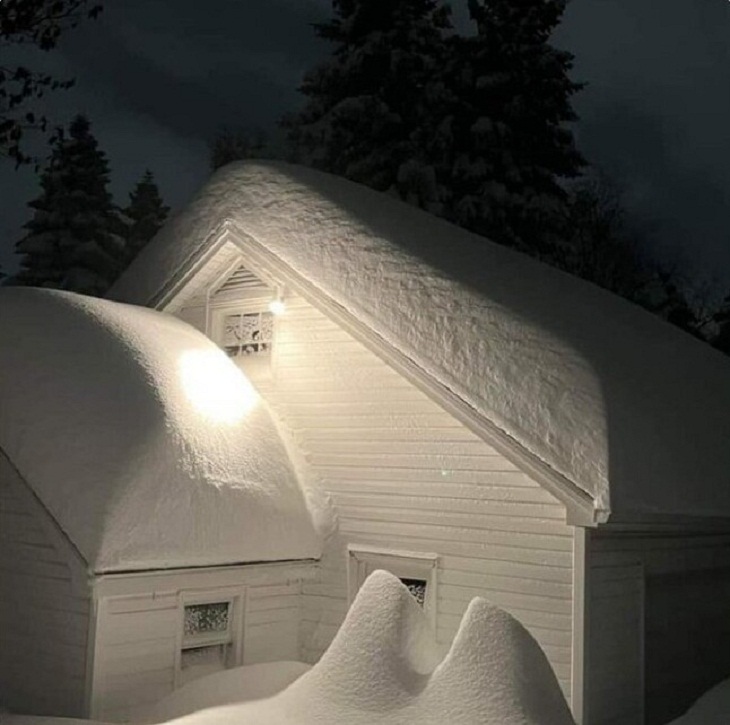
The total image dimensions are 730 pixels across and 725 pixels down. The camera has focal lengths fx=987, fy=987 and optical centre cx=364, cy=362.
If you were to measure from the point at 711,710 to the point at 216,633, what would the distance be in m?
5.43

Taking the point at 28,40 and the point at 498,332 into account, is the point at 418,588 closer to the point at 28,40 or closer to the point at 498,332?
the point at 498,332

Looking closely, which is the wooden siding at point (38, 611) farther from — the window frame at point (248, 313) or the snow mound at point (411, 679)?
the window frame at point (248, 313)

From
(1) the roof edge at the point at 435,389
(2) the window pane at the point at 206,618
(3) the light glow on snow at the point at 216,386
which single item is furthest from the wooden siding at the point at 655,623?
(3) the light glow on snow at the point at 216,386

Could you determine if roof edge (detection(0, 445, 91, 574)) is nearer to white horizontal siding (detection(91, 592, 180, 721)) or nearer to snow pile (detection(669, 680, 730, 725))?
white horizontal siding (detection(91, 592, 180, 721))

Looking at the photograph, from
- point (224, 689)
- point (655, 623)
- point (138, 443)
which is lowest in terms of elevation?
point (224, 689)

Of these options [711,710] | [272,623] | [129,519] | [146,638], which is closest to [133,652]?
[146,638]

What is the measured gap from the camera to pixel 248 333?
1333 cm

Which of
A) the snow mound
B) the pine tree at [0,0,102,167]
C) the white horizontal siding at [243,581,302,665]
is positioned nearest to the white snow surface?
the snow mound

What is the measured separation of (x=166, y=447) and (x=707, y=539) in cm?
669

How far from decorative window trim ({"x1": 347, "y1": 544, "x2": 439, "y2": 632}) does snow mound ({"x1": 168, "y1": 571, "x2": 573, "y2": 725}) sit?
56.4 inches

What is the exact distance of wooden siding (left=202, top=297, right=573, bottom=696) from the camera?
10.1 meters

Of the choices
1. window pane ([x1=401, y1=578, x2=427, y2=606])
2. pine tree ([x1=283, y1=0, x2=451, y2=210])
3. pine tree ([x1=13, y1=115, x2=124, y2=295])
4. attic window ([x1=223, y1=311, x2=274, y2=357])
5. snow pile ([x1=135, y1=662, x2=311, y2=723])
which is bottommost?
snow pile ([x1=135, y1=662, x2=311, y2=723])

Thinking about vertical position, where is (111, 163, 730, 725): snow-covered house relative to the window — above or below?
above

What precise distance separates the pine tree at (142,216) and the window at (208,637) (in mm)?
22117
